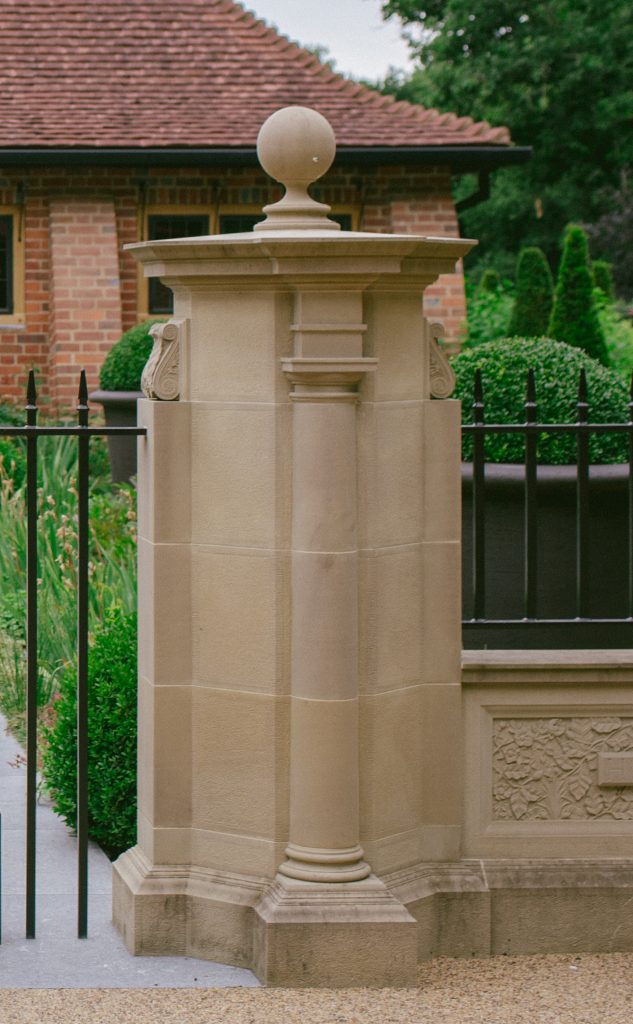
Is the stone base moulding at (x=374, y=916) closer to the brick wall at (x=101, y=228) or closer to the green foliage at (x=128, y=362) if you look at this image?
the green foliage at (x=128, y=362)

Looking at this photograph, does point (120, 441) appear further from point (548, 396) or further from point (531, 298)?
point (548, 396)

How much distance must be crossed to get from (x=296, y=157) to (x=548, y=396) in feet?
8.46

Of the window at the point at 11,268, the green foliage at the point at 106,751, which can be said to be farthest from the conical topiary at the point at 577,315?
the window at the point at 11,268

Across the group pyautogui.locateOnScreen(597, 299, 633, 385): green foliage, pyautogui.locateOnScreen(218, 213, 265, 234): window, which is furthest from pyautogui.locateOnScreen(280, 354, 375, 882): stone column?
pyautogui.locateOnScreen(218, 213, 265, 234): window

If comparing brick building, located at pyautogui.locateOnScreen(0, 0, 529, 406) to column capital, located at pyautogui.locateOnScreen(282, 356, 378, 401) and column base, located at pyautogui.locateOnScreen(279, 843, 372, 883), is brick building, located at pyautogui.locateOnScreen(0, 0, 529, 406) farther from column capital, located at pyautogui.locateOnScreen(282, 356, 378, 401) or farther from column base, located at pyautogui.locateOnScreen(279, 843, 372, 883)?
column base, located at pyautogui.locateOnScreen(279, 843, 372, 883)

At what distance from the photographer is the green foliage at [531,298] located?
12359mm

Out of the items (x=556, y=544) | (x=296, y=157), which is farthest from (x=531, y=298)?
(x=296, y=157)

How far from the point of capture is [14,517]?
9.23 metres

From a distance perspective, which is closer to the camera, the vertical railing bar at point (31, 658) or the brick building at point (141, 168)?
the vertical railing bar at point (31, 658)

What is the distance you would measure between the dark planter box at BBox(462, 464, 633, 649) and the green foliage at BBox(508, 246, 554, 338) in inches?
231

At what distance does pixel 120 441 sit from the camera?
12.9m

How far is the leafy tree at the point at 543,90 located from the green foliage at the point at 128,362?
2094 centimetres

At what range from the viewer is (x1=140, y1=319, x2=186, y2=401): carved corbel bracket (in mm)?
4328

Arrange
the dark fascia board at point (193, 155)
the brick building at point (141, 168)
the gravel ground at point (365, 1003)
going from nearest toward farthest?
the gravel ground at point (365, 1003)
the dark fascia board at point (193, 155)
the brick building at point (141, 168)
